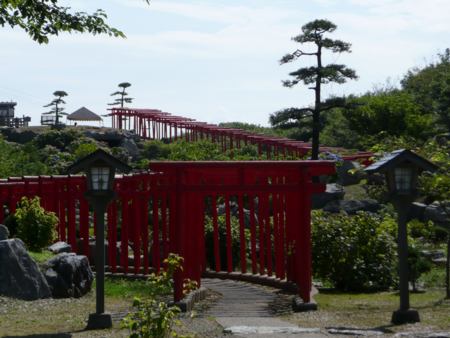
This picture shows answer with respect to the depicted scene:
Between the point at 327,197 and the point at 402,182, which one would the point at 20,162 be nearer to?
the point at 327,197

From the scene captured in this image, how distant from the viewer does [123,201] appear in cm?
2050

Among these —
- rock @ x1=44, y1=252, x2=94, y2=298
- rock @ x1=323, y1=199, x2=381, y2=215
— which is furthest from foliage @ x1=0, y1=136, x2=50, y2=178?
rock @ x1=44, y1=252, x2=94, y2=298

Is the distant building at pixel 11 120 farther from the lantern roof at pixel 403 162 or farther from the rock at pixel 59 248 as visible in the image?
the lantern roof at pixel 403 162

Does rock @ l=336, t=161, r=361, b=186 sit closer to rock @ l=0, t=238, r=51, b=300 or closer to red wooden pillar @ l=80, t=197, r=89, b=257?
red wooden pillar @ l=80, t=197, r=89, b=257

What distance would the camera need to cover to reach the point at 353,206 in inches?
1237

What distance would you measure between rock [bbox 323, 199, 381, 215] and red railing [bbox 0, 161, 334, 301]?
7.64 meters

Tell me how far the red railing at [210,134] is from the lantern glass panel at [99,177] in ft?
69.4

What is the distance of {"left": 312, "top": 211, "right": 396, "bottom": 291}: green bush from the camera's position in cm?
1984

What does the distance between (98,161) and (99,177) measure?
0.22 metres

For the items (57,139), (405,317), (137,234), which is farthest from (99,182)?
(57,139)

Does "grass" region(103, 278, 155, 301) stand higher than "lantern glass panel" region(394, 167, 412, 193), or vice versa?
"lantern glass panel" region(394, 167, 412, 193)

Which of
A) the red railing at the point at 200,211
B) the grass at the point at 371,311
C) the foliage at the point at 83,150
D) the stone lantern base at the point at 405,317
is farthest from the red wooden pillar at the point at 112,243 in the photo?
the foliage at the point at 83,150

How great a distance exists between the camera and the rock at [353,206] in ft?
103

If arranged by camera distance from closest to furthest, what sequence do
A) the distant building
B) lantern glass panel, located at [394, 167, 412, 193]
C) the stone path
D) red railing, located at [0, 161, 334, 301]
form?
the stone path < lantern glass panel, located at [394, 167, 412, 193] < red railing, located at [0, 161, 334, 301] < the distant building
